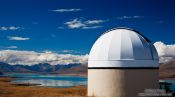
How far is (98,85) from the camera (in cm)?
2661

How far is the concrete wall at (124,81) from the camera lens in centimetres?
2552

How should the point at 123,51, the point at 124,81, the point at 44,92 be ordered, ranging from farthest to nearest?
the point at 44,92 → the point at 123,51 → the point at 124,81

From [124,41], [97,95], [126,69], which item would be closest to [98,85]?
[97,95]

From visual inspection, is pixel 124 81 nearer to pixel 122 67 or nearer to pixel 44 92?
pixel 122 67

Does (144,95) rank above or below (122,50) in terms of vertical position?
below

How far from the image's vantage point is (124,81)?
2558cm

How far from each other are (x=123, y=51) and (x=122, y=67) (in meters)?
1.54

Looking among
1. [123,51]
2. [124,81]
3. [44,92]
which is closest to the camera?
[124,81]

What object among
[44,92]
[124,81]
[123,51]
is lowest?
[44,92]

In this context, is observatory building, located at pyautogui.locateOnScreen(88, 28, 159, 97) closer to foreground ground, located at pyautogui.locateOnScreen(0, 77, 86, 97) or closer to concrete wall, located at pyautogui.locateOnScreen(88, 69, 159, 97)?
concrete wall, located at pyautogui.locateOnScreen(88, 69, 159, 97)

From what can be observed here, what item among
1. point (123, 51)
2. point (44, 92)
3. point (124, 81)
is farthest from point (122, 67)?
point (44, 92)

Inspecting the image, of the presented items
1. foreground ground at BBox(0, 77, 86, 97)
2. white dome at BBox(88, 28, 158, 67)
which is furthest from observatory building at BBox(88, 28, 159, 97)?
foreground ground at BBox(0, 77, 86, 97)

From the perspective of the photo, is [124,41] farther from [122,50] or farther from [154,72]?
[154,72]

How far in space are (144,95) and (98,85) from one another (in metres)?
4.28
